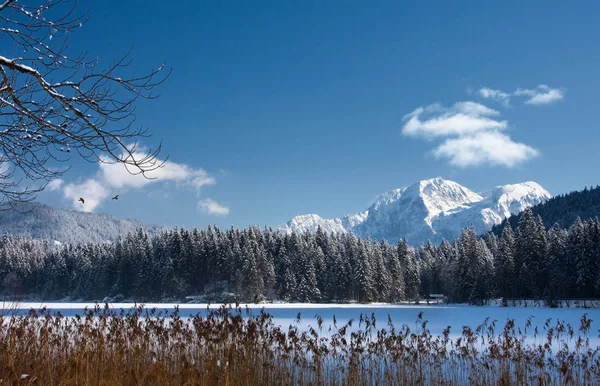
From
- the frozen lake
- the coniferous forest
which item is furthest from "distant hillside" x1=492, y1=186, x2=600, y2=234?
the frozen lake

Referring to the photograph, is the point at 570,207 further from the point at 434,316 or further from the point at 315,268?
the point at 434,316

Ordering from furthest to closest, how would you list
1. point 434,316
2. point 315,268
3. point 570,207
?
point 570,207 → point 315,268 → point 434,316

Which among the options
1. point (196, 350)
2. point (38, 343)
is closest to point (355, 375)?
point (196, 350)

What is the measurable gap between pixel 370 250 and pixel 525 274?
2833 cm

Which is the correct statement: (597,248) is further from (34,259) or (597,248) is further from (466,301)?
(34,259)

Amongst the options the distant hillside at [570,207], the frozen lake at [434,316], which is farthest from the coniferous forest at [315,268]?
the distant hillside at [570,207]

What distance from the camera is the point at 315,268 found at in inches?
2992

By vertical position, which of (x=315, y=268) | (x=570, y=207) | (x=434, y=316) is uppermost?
(x=570, y=207)

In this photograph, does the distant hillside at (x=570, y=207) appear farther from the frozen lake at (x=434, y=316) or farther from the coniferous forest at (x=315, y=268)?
the frozen lake at (x=434, y=316)

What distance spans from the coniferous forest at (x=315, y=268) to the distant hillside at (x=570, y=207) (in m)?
91.4

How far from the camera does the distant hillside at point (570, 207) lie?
6235 inches

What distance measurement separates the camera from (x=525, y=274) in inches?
2176

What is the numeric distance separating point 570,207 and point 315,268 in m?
138

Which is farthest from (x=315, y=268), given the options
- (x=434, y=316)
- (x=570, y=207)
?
(x=570, y=207)
